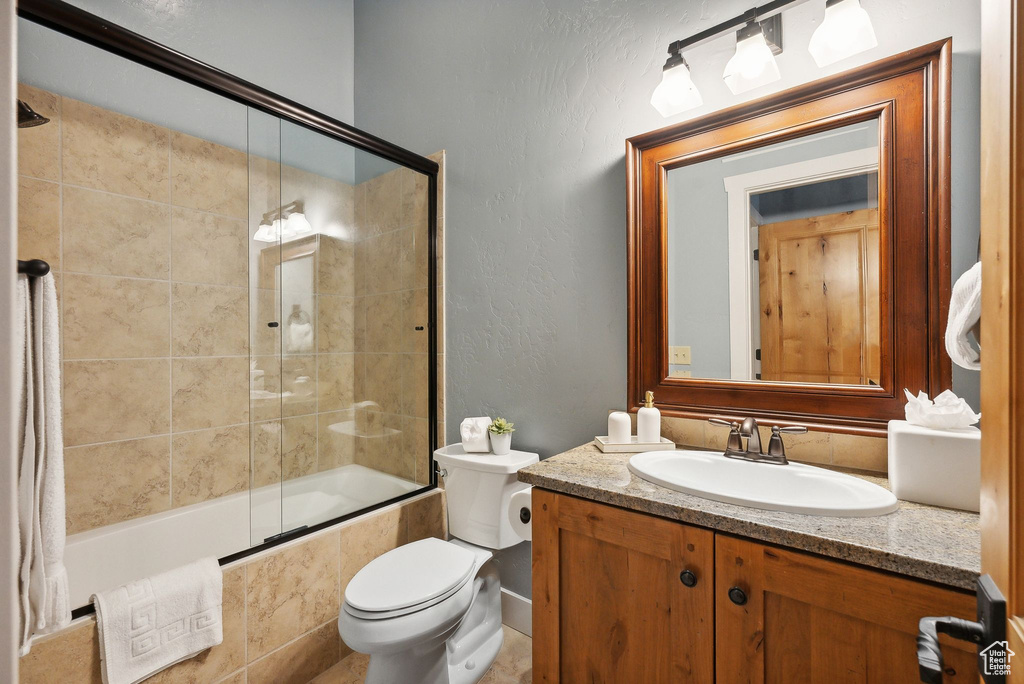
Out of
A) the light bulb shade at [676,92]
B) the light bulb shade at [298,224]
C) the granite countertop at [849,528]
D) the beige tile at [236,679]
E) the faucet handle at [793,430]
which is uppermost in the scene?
the light bulb shade at [676,92]

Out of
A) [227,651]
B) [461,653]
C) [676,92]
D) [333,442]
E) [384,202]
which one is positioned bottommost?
[461,653]

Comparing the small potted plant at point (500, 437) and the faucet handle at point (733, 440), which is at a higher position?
the faucet handle at point (733, 440)

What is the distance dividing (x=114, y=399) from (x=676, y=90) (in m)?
2.24

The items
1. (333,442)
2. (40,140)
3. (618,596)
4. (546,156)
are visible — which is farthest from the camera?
(333,442)

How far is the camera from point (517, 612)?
188cm

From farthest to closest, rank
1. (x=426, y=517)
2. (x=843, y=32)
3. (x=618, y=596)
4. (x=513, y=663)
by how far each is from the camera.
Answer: (x=426, y=517) → (x=513, y=663) → (x=843, y=32) → (x=618, y=596)

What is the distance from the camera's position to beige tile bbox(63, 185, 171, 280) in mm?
1648

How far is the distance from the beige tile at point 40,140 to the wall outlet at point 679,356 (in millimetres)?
2174

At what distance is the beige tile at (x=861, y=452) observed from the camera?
1157 millimetres

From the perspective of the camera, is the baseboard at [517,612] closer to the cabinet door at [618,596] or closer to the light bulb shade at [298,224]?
the cabinet door at [618,596]

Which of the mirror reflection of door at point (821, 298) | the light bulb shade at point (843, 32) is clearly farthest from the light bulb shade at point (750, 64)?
the mirror reflection of door at point (821, 298)

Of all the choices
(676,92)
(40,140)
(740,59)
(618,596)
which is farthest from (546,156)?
(40,140)

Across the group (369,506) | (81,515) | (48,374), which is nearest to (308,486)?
(369,506)

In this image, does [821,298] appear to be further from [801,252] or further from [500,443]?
[500,443]
